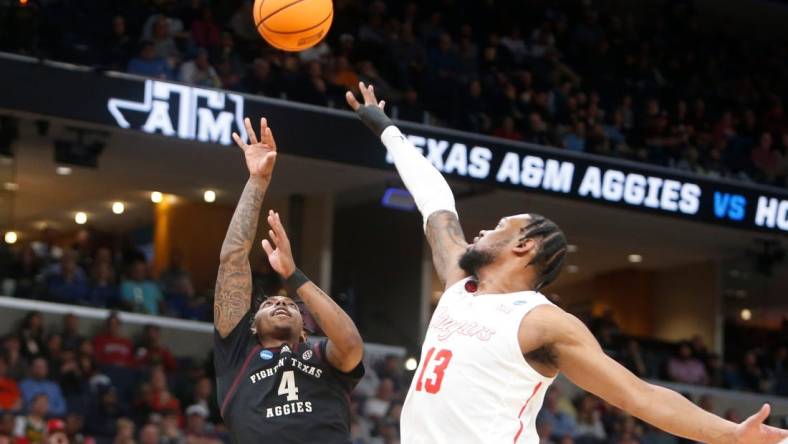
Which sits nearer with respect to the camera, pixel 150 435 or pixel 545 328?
pixel 545 328

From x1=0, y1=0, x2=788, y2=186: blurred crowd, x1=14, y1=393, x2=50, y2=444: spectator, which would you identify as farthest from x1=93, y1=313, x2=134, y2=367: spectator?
x1=0, y1=0, x2=788, y2=186: blurred crowd

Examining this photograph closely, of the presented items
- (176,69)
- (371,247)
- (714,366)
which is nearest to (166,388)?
(176,69)

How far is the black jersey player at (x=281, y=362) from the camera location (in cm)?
575

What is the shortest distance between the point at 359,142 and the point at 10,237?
160 inches

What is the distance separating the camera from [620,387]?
440cm

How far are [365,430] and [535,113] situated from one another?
18.1 ft

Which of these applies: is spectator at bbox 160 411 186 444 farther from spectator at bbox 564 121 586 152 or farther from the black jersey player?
the black jersey player

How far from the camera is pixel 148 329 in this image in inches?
615

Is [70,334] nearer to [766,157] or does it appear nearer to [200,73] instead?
[200,73]

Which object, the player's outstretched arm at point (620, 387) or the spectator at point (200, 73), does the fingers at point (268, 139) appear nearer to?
the player's outstretched arm at point (620, 387)

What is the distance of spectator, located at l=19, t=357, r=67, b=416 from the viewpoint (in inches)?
543

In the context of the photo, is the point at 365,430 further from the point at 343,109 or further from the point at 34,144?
the point at 34,144

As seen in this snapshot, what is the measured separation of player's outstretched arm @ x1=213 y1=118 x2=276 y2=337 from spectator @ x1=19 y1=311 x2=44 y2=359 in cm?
861


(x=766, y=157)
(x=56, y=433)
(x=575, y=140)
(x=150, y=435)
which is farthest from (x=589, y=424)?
(x=56, y=433)
